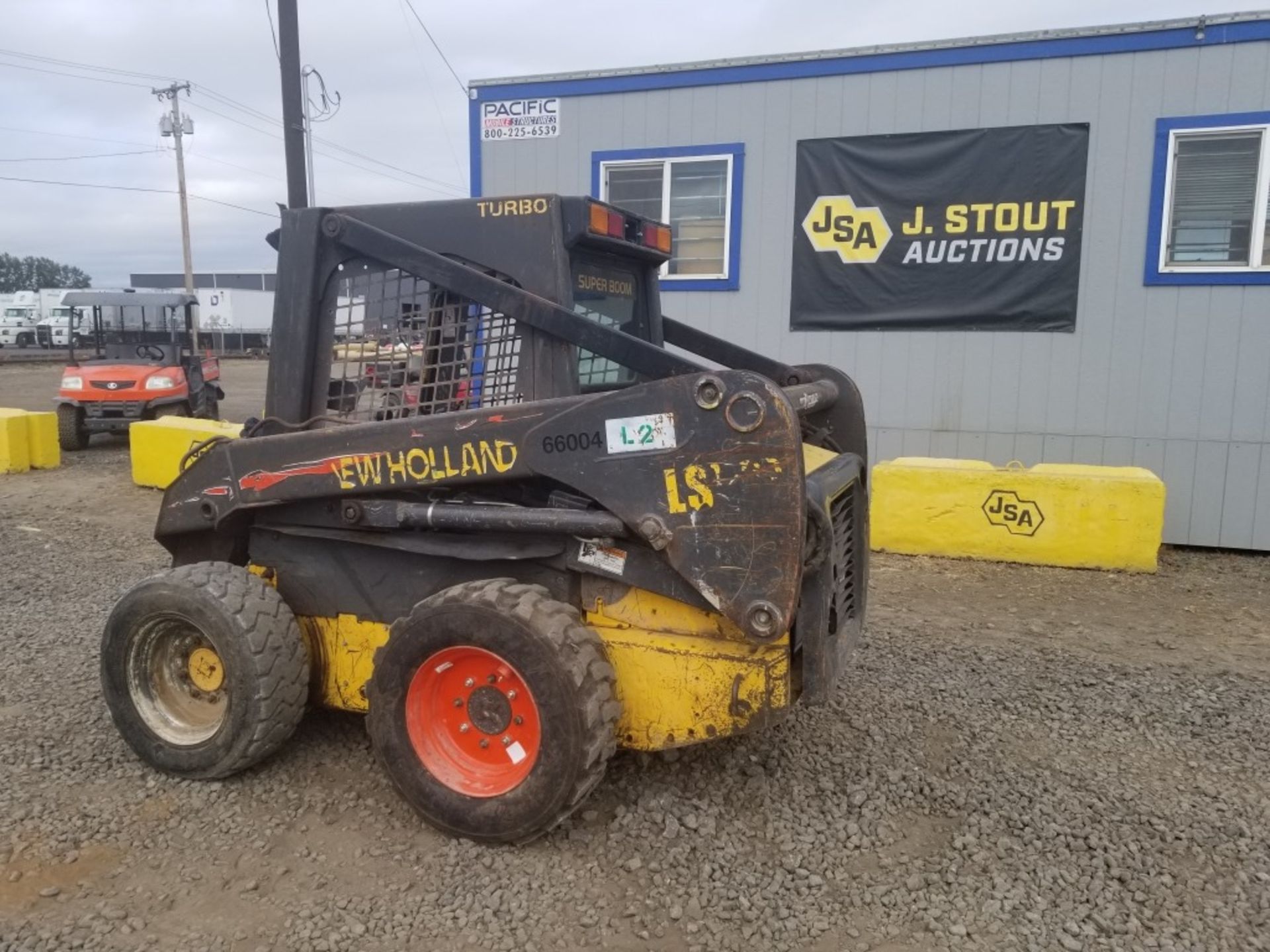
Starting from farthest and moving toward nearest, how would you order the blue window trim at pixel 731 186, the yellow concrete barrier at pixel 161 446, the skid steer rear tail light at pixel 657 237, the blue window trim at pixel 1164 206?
the yellow concrete barrier at pixel 161 446 < the blue window trim at pixel 731 186 < the blue window trim at pixel 1164 206 < the skid steer rear tail light at pixel 657 237

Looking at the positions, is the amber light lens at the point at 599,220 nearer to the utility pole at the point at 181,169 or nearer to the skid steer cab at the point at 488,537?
the skid steer cab at the point at 488,537

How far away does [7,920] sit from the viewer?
2.96 meters

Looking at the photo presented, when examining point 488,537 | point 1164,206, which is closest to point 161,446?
point 488,537

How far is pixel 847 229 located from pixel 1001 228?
4.09 ft

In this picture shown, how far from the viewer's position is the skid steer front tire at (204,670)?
3670 millimetres

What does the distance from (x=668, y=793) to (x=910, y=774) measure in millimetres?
977

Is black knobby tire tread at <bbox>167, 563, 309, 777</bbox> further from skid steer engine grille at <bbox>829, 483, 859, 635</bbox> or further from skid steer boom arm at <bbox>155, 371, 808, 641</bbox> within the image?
skid steer engine grille at <bbox>829, 483, 859, 635</bbox>

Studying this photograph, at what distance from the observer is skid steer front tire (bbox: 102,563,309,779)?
3670 mm

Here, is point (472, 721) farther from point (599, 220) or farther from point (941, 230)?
point (941, 230)

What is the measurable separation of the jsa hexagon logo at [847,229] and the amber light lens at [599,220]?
5.08m

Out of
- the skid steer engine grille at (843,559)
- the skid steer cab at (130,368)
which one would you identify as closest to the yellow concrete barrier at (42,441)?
the skid steer cab at (130,368)

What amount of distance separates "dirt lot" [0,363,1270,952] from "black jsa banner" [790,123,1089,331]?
151 inches

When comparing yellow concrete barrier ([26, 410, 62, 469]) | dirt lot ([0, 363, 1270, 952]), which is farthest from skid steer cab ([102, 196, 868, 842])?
yellow concrete barrier ([26, 410, 62, 469])

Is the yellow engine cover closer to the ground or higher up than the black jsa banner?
closer to the ground
